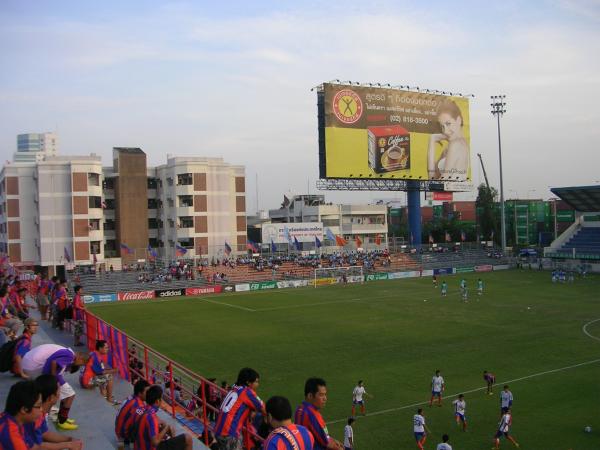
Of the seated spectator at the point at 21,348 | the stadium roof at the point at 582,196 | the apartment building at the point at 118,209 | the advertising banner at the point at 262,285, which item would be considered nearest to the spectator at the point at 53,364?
the seated spectator at the point at 21,348

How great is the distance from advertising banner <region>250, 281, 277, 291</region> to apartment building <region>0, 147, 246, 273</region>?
854 centimetres

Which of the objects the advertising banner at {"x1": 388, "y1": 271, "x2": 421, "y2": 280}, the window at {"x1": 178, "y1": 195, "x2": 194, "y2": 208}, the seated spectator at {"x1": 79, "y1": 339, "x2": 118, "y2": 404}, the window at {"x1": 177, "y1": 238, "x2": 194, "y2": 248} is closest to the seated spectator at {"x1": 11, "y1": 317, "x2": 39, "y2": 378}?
the seated spectator at {"x1": 79, "y1": 339, "x2": 118, "y2": 404}

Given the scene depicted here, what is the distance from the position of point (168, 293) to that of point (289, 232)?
1915 centimetres

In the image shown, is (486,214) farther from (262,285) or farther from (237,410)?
(237,410)

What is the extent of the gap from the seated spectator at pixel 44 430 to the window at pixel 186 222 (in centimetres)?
5965

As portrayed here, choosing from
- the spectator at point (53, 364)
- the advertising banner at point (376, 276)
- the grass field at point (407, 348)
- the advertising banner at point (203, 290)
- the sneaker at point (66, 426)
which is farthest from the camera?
the advertising banner at point (376, 276)

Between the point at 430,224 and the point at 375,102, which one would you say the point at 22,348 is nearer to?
the point at 375,102

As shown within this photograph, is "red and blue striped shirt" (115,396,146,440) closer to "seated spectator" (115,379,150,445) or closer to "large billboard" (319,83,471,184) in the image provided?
"seated spectator" (115,379,150,445)

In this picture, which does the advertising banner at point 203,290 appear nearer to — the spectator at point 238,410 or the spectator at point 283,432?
the spectator at point 238,410

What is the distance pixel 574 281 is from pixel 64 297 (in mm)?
50326

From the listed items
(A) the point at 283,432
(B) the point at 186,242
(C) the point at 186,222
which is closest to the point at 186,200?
(C) the point at 186,222

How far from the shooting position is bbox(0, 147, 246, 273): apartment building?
59375 mm

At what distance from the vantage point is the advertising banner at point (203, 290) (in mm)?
53562

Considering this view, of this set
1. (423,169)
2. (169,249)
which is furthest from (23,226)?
(423,169)
